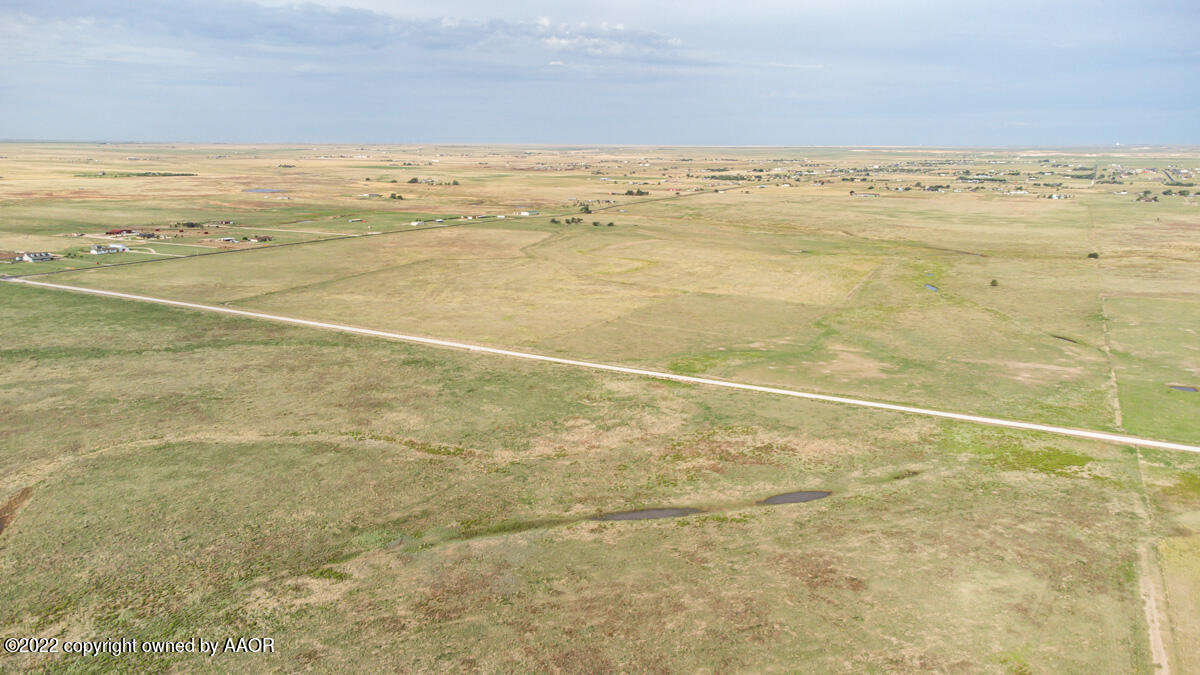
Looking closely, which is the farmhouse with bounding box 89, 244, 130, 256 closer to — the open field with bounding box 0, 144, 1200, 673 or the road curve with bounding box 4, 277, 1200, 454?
the open field with bounding box 0, 144, 1200, 673

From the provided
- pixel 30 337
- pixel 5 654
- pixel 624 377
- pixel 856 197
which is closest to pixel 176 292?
pixel 30 337

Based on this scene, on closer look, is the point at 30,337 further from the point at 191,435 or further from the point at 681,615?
the point at 681,615

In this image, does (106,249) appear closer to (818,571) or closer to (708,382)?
(708,382)

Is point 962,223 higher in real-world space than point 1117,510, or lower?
higher

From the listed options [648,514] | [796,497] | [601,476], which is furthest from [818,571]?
[601,476]

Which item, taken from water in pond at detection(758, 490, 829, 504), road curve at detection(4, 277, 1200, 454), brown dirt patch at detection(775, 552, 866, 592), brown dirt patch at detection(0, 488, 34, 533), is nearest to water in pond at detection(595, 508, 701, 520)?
water in pond at detection(758, 490, 829, 504)
